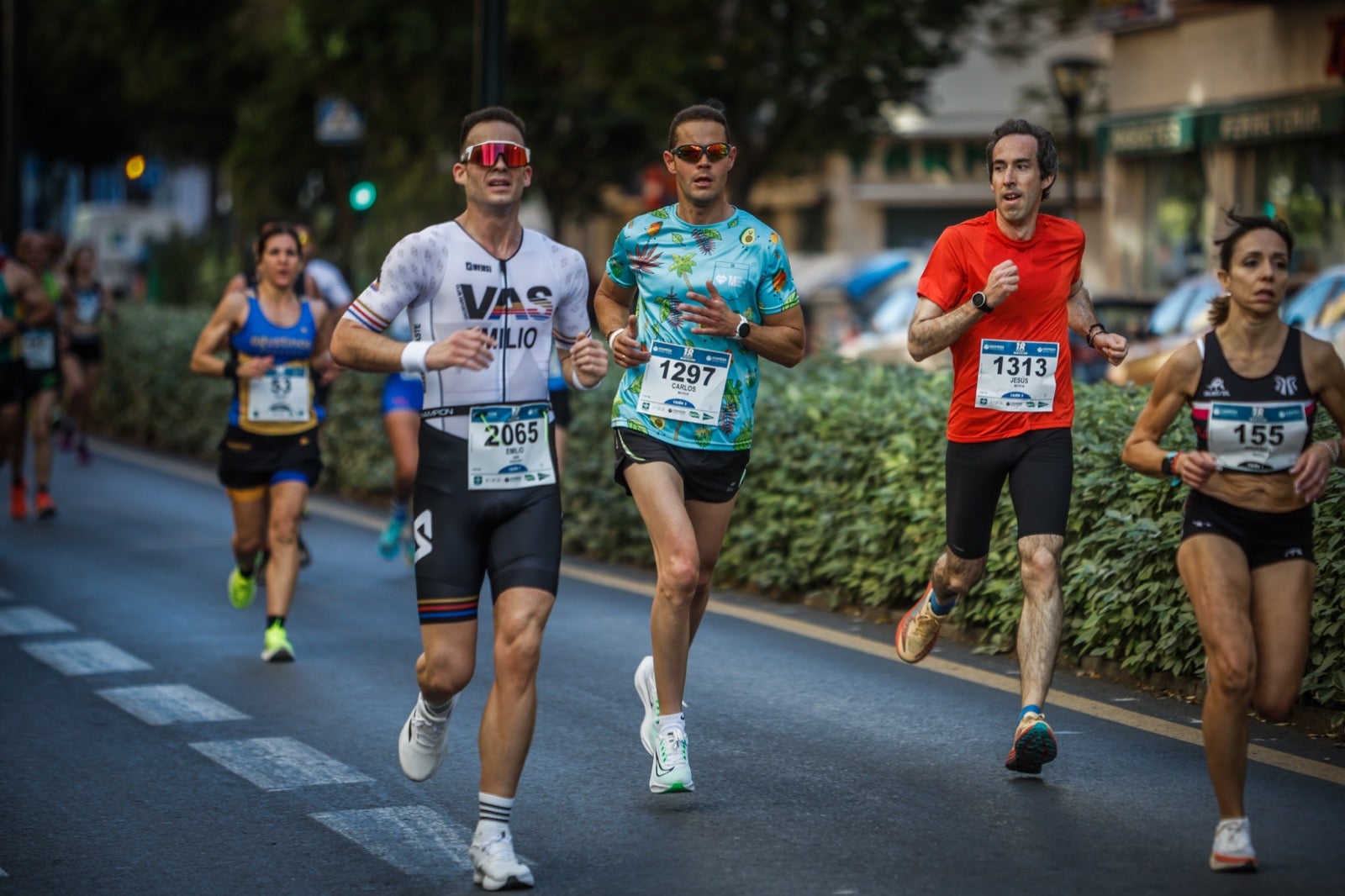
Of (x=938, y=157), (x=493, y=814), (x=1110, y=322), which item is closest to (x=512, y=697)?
(x=493, y=814)

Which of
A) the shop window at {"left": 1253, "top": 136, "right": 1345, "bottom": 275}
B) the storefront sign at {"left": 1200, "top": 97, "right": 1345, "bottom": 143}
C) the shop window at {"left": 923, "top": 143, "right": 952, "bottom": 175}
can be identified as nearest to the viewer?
the storefront sign at {"left": 1200, "top": 97, "right": 1345, "bottom": 143}

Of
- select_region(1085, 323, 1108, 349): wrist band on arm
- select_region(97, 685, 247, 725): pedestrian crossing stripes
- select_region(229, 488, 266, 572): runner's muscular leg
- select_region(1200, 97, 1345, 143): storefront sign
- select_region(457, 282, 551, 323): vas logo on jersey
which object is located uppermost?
select_region(1200, 97, 1345, 143): storefront sign

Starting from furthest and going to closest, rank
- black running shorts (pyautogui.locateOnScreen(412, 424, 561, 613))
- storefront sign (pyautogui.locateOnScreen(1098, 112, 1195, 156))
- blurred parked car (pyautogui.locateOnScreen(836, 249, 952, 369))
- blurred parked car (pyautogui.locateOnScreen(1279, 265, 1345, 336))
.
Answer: storefront sign (pyautogui.locateOnScreen(1098, 112, 1195, 156))
blurred parked car (pyautogui.locateOnScreen(836, 249, 952, 369))
blurred parked car (pyautogui.locateOnScreen(1279, 265, 1345, 336))
black running shorts (pyautogui.locateOnScreen(412, 424, 561, 613))

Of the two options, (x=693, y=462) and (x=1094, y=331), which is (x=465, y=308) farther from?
(x=1094, y=331)

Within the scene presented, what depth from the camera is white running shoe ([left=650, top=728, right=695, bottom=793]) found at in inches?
258

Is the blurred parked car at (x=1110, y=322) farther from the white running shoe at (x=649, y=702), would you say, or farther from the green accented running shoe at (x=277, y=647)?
the white running shoe at (x=649, y=702)

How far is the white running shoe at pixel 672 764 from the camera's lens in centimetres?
655

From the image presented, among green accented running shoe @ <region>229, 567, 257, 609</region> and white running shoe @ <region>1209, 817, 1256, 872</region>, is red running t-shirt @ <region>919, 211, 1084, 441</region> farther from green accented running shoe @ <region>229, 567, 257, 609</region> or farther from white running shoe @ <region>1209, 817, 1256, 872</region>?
green accented running shoe @ <region>229, 567, 257, 609</region>

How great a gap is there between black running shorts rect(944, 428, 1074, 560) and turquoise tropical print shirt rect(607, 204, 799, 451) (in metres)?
0.85

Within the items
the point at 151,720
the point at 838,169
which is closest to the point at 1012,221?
the point at 151,720

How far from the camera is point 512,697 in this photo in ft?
18.2

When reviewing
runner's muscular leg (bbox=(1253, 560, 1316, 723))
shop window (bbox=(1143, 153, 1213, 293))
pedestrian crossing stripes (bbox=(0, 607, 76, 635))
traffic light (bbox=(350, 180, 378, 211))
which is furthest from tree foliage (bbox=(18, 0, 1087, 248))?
runner's muscular leg (bbox=(1253, 560, 1316, 723))

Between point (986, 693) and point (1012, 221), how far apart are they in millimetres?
2183

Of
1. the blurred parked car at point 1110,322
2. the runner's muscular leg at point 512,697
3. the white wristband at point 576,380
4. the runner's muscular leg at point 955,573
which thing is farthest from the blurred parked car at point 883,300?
the runner's muscular leg at point 512,697
